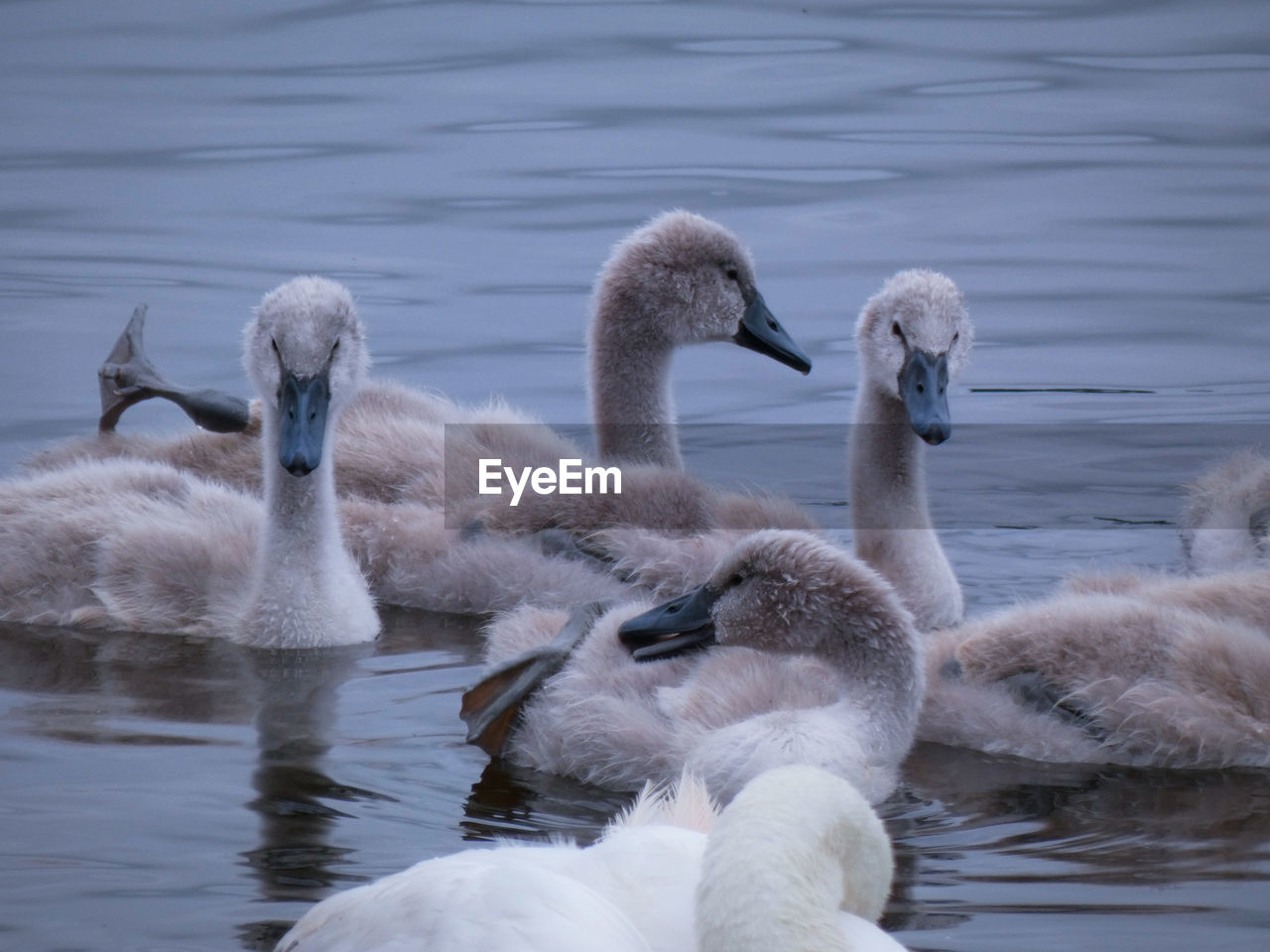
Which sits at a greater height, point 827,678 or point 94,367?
point 94,367

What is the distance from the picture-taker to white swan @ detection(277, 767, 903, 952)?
3.66 meters

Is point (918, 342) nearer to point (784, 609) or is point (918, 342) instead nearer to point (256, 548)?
point (784, 609)

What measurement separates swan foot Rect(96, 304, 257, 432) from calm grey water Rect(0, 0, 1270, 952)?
0.99 meters

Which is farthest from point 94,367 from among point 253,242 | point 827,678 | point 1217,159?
point 1217,159

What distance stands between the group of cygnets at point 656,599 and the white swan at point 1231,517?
0.5 inches

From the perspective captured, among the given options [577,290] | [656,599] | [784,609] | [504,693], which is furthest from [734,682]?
[577,290]

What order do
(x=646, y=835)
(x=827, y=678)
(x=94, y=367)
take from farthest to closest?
(x=94, y=367) → (x=827, y=678) → (x=646, y=835)

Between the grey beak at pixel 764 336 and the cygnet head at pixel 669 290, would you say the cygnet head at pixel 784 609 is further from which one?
the grey beak at pixel 764 336

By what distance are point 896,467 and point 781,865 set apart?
4357 mm

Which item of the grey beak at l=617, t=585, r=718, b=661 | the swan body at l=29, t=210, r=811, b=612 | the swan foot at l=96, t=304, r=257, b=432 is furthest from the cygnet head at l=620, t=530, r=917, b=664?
the swan foot at l=96, t=304, r=257, b=432

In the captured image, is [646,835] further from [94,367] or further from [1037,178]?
[1037,178]

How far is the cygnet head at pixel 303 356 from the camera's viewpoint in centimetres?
718

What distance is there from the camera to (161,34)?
831 inches

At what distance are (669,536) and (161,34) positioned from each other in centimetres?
1507
